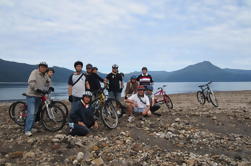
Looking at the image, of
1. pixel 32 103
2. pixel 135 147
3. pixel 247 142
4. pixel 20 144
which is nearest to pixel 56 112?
pixel 32 103

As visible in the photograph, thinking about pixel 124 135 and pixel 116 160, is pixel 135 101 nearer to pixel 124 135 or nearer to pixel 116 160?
pixel 124 135

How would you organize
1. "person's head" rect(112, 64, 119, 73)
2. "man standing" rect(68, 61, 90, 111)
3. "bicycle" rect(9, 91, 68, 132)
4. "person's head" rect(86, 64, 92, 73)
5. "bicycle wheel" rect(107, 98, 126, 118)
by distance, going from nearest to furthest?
"bicycle" rect(9, 91, 68, 132) → "man standing" rect(68, 61, 90, 111) → "person's head" rect(86, 64, 92, 73) → "bicycle wheel" rect(107, 98, 126, 118) → "person's head" rect(112, 64, 119, 73)

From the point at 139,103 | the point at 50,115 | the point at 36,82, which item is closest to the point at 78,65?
the point at 36,82

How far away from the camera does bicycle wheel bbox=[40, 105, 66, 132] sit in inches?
341

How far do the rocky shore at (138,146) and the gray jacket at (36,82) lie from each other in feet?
5.20

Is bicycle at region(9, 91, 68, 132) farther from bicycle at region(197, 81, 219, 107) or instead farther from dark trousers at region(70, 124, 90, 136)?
bicycle at region(197, 81, 219, 107)

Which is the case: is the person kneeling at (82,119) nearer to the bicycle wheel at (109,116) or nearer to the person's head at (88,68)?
the bicycle wheel at (109,116)

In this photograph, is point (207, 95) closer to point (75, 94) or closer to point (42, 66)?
point (75, 94)

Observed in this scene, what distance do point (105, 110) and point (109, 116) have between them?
35 centimetres

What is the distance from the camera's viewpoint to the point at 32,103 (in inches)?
329

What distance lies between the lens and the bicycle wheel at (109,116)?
8.94m

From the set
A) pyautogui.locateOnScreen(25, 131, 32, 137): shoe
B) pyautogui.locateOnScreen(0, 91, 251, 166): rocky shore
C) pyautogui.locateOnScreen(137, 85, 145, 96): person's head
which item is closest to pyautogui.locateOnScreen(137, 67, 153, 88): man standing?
pyautogui.locateOnScreen(137, 85, 145, 96): person's head

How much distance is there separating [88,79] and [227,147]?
254 inches

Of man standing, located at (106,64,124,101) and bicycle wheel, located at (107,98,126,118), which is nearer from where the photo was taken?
bicycle wheel, located at (107,98,126,118)
